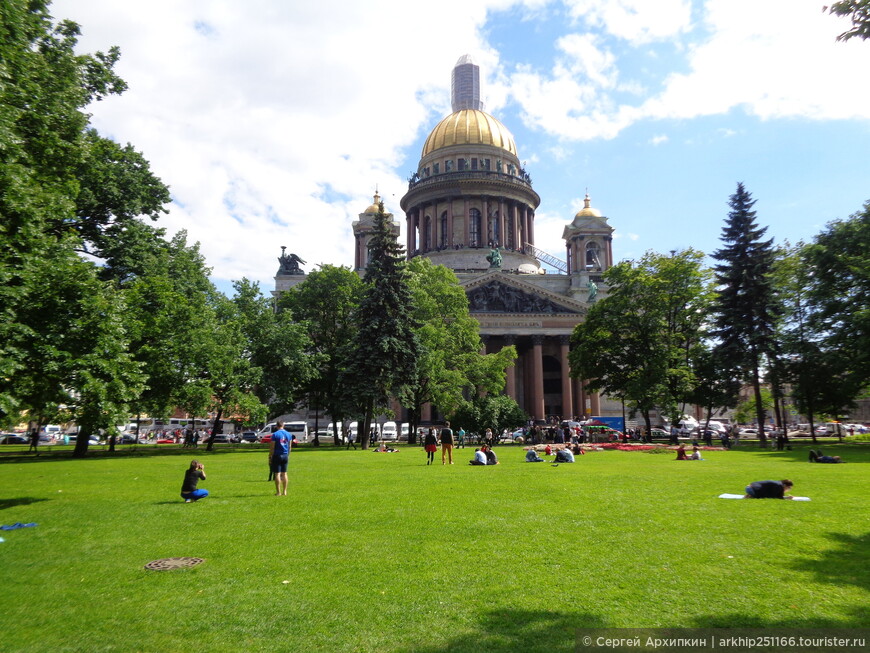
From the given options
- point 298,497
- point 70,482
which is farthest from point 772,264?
point 70,482

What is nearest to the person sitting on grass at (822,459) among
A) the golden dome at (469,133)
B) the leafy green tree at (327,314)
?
the leafy green tree at (327,314)

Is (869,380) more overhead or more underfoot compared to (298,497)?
more overhead

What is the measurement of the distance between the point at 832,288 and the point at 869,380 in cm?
491

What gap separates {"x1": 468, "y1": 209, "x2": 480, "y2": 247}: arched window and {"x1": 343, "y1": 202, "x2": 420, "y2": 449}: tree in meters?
42.2

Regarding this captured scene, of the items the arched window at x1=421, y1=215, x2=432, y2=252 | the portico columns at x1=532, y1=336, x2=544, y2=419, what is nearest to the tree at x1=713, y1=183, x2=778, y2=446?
the portico columns at x1=532, y1=336, x2=544, y2=419

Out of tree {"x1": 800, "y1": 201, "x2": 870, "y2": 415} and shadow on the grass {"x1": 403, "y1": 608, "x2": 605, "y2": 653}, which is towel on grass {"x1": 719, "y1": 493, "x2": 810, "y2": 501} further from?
tree {"x1": 800, "y1": 201, "x2": 870, "y2": 415}

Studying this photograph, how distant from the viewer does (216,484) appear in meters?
15.1

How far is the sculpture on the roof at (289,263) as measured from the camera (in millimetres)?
67562

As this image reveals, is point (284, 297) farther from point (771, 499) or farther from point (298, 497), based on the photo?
point (771, 499)

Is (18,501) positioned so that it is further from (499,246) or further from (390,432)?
(499,246)

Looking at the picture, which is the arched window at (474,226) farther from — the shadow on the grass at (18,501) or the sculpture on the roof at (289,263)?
the shadow on the grass at (18,501)

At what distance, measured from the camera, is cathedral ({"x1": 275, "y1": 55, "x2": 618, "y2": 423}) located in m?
60.6

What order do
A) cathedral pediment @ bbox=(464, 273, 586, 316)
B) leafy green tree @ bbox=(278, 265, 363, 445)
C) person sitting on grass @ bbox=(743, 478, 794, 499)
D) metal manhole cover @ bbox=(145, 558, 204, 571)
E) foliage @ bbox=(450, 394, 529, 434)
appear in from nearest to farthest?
metal manhole cover @ bbox=(145, 558, 204, 571) → person sitting on grass @ bbox=(743, 478, 794, 499) → foliage @ bbox=(450, 394, 529, 434) → leafy green tree @ bbox=(278, 265, 363, 445) → cathedral pediment @ bbox=(464, 273, 586, 316)

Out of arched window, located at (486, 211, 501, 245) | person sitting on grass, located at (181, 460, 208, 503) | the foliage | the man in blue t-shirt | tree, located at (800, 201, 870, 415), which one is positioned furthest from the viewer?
arched window, located at (486, 211, 501, 245)
